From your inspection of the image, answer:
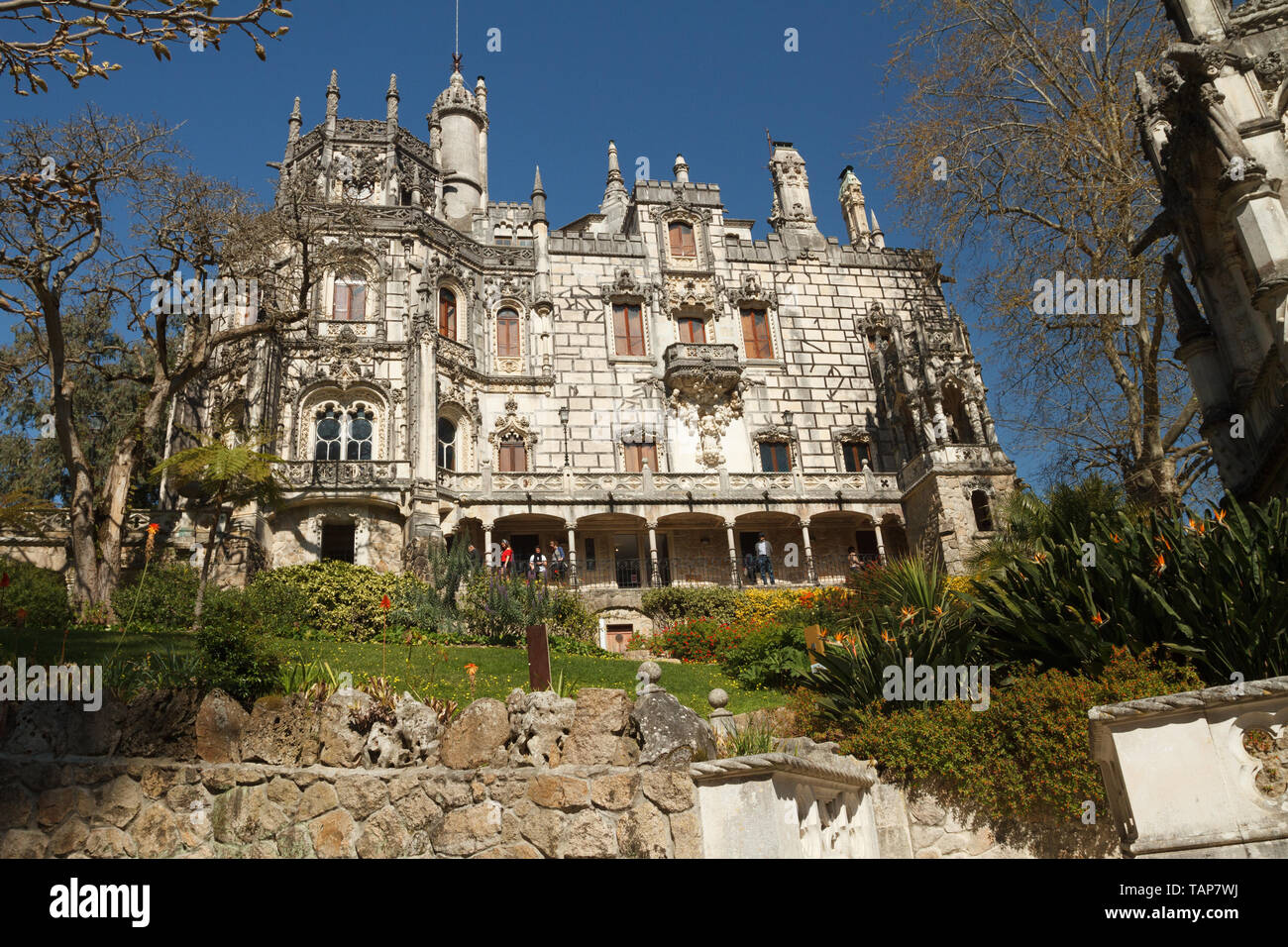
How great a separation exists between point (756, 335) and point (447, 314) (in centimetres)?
1232

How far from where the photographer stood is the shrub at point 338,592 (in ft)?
71.9

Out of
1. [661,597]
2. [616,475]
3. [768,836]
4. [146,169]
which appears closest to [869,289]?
[616,475]

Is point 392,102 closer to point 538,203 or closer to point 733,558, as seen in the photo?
point 538,203

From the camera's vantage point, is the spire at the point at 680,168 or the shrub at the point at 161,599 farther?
the spire at the point at 680,168

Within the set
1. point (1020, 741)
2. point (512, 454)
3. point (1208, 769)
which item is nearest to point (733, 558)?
point (512, 454)

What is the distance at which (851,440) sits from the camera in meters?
34.9

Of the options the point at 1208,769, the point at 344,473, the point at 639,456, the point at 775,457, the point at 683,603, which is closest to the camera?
the point at 1208,769

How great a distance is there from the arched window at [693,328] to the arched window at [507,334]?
649 cm

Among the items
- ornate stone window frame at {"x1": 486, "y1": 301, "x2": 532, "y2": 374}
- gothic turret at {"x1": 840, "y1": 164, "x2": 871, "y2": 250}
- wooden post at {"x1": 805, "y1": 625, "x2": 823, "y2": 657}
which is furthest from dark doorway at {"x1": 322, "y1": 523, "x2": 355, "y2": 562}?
gothic turret at {"x1": 840, "y1": 164, "x2": 871, "y2": 250}

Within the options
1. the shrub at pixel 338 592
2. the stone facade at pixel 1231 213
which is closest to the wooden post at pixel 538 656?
the shrub at pixel 338 592

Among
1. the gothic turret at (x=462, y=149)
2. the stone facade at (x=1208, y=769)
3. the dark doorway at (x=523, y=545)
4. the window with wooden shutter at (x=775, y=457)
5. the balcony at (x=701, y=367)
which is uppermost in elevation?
the gothic turret at (x=462, y=149)

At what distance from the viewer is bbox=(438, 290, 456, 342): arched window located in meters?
32.4

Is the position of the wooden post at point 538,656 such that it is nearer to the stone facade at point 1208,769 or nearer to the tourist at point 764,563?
the stone facade at point 1208,769

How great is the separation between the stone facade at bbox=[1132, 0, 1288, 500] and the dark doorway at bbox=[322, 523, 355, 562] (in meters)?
22.1
